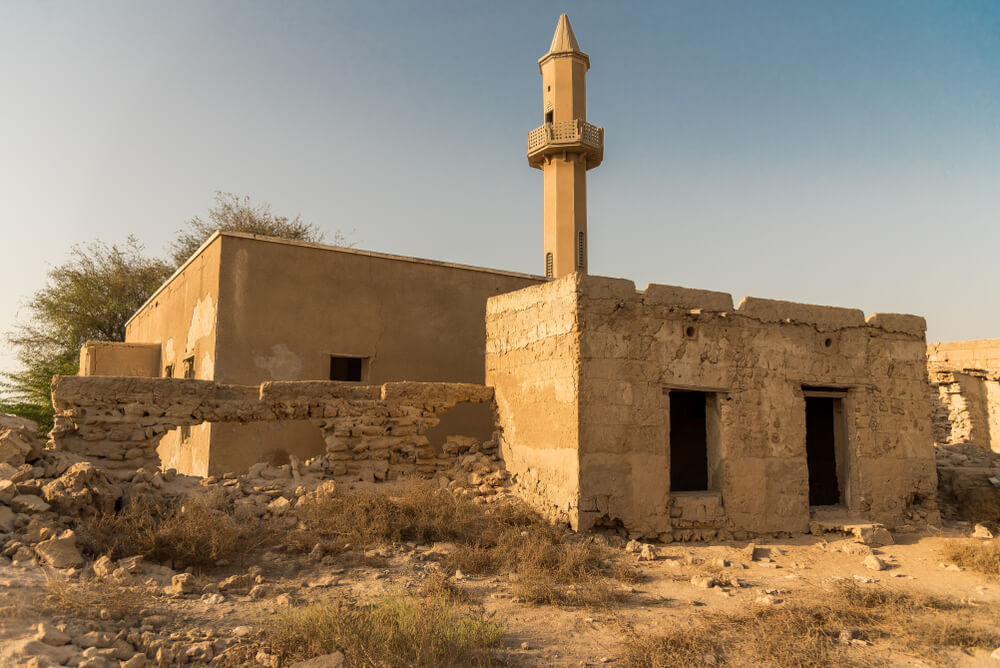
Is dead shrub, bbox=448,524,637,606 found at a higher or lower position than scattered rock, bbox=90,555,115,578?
lower

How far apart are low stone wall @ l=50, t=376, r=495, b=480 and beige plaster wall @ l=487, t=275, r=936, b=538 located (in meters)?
1.20

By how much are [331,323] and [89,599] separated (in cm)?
753

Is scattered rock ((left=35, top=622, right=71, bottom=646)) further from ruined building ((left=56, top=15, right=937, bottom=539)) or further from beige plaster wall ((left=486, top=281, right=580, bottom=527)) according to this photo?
beige plaster wall ((left=486, top=281, right=580, bottom=527))

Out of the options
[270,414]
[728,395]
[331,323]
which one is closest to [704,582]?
[728,395]

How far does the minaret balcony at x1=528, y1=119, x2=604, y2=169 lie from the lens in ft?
57.6

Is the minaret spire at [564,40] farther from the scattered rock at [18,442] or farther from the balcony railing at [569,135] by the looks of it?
the scattered rock at [18,442]

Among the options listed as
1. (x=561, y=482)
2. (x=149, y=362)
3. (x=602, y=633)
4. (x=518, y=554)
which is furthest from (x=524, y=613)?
(x=149, y=362)

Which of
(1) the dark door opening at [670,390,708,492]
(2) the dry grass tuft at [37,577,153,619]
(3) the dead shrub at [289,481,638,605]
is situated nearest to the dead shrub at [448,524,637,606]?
(3) the dead shrub at [289,481,638,605]

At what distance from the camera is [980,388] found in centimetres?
1568

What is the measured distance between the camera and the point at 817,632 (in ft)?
16.6

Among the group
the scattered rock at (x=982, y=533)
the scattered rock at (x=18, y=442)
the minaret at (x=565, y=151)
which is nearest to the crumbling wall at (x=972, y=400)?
the scattered rock at (x=982, y=533)

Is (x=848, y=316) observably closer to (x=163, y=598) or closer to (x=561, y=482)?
(x=561, y=482)

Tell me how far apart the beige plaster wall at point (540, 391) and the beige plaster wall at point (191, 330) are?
16.0 ft

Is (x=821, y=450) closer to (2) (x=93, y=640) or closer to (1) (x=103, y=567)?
(1) (x=103, y=567)
